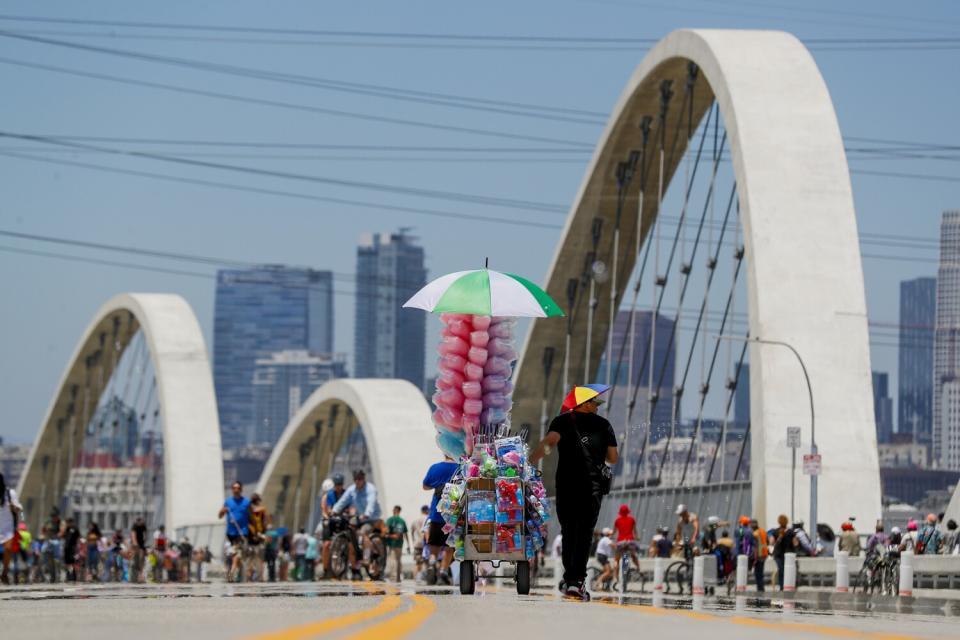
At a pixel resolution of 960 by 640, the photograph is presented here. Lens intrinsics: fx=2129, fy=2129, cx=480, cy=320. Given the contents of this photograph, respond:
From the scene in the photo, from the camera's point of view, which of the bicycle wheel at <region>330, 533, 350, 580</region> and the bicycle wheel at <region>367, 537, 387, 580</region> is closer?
A: the bicycle wheel at <region>330, 533, 350, 580</region>

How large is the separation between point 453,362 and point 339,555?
771 centimetres

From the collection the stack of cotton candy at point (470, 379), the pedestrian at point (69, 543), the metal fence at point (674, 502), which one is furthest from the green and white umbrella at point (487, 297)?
the pedestrian at point (69, 543)

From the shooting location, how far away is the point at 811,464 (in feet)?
104

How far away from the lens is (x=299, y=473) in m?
79.7

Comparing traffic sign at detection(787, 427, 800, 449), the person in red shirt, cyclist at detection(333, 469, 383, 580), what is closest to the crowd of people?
the person in red shirt

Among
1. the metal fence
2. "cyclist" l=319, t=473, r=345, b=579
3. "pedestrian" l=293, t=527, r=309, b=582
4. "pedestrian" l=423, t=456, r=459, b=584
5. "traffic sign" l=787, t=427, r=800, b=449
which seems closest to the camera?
"pedestrian" l=423, t=456, r=459, b=584

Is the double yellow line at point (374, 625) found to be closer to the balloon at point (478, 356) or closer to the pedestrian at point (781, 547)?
the balloon at point (478, 356)

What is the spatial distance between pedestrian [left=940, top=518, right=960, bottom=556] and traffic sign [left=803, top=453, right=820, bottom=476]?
265cm

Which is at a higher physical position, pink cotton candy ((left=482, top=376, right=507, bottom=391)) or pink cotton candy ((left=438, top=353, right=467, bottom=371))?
pink cotton candy ((left=438, top=353, right=467, bottom=371))

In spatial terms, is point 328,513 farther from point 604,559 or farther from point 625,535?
point 604,559

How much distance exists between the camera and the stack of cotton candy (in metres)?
18.9


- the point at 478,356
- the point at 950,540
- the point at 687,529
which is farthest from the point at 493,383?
the point at 687,529

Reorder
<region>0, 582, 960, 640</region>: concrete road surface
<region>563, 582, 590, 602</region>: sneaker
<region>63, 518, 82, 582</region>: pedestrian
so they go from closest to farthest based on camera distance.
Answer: <region>0, 582, 960, 640</region>: concrete road surface, <region>563, 582, 590, 602</region>: sneaker, <region>63, 518, 82, 582</region>: pedestrian

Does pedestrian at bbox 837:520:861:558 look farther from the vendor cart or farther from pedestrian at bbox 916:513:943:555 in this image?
the vendor cart
